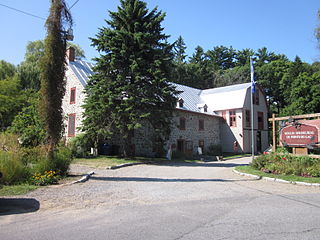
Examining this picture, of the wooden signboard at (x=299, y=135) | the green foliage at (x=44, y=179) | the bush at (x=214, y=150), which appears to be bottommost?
the green foliage at (x=44, y=179)

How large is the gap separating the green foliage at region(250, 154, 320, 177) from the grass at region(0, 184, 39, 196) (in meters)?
Answer: 10.9

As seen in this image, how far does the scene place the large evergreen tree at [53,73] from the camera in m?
10.2

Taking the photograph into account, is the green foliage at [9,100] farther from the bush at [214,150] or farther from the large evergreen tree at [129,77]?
the bush at [214,150]

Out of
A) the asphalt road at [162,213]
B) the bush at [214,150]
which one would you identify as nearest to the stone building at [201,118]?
the bush at [214,150]

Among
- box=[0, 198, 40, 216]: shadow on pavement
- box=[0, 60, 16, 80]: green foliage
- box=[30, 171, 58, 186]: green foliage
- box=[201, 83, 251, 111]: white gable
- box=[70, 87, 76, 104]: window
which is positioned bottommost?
box=[0, 198, 40, 216]: shadow on pavement

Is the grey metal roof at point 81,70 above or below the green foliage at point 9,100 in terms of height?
above

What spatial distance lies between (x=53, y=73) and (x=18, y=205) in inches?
228

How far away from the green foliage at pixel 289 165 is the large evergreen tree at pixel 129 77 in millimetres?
7803

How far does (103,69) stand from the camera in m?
18.6

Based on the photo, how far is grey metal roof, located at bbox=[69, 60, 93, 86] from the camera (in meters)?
24.8

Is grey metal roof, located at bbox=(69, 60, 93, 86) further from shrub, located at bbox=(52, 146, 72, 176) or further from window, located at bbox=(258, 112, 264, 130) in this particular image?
window, located at bbox=(258, 112, 264, 130)

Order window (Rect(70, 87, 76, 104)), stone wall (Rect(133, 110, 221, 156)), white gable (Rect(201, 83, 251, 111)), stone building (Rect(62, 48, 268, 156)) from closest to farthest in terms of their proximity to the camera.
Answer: stone wall (Rect(133, 110, 221, 156))
stone building (Rect(62, 48, 268, 156))
window (Rect(70, 87, 76, 104))
white gable (Rect(201, 83, 251, 111))

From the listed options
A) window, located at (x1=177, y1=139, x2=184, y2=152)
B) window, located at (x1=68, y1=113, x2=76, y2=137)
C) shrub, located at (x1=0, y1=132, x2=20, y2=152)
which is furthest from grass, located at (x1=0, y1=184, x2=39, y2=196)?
Answer: window, located at (x1=177, y1=139, x2=184, y2=152)

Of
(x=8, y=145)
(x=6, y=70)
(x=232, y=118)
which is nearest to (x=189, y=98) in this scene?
(x=232, y=118)
